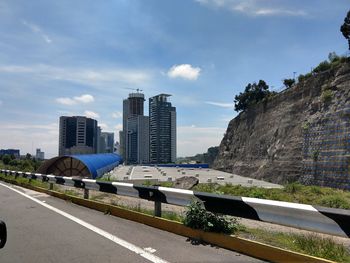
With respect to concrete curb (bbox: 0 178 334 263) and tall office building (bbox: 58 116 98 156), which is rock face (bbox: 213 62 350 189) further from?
tall office building (bbox: 58 116 98 156)

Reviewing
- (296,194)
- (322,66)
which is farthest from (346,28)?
(296,194)

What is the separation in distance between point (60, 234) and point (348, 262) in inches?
216

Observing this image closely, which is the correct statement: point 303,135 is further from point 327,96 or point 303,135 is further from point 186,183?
point 186,183

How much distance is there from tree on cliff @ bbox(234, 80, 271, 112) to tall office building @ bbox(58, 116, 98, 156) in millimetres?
64201

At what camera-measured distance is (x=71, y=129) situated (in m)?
133

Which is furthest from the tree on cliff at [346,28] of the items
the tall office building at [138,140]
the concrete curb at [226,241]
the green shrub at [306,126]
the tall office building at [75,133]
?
the tall office building at [138,140]

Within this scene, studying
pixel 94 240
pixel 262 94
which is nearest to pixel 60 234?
pixel 94 240

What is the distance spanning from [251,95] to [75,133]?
80.9 m

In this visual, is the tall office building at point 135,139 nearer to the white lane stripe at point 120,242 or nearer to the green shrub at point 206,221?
the white lane stripe at point 120,242

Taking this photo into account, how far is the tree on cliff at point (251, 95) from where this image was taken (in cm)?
7106

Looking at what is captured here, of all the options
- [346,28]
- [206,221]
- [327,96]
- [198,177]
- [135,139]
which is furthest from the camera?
[135,139]

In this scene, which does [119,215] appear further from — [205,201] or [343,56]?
[343,56]

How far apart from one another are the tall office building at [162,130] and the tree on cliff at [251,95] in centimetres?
6566

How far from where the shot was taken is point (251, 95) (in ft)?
239
